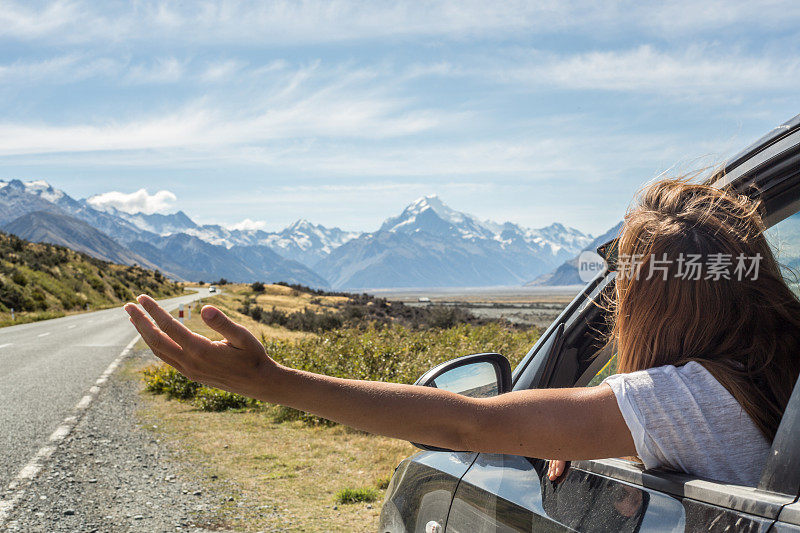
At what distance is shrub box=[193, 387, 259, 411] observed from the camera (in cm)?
933

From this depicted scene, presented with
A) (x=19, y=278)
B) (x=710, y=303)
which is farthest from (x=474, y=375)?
(x=19, y=278)

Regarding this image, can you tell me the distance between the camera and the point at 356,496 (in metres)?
5.48

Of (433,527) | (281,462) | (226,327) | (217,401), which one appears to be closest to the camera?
(226,327)

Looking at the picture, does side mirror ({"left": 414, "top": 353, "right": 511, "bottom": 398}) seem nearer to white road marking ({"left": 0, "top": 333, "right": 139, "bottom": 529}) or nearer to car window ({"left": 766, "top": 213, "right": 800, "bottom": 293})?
car window ({"left": 766, "top": 213, "right": 800, "bottom": 293})

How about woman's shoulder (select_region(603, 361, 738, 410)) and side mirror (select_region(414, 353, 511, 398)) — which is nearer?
woman's shoulder (select_region(603, 361, 738, 410))

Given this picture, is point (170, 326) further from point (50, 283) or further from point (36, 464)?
point (50, 283)

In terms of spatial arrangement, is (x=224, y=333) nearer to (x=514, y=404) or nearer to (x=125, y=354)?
(x=514, y=404)

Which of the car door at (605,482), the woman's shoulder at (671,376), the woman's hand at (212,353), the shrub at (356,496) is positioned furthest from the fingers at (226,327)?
the shrub at (356,496)

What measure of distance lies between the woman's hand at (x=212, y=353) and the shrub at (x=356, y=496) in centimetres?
475

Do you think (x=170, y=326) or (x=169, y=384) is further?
(x=169, y=384)

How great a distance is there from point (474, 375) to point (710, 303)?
0.99m

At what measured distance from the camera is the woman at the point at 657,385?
41.3 inches

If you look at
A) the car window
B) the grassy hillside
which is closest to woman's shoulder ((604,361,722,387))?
the car window

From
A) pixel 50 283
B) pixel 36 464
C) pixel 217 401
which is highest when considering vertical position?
pixel 36 464
